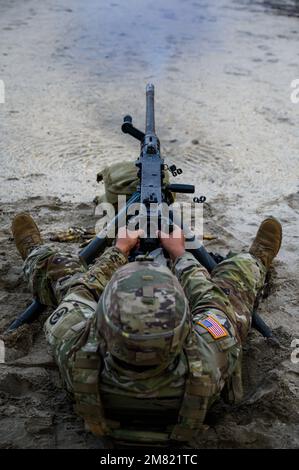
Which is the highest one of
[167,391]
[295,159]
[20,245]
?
[167,391]

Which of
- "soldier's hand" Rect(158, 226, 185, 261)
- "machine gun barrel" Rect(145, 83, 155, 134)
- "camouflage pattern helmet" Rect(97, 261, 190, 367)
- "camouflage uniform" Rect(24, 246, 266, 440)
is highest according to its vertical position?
"camouflage pattern helmet" Rect(97, 261, 190, 367)

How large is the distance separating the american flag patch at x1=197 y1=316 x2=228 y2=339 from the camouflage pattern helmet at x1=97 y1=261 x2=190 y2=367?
30 centimetres

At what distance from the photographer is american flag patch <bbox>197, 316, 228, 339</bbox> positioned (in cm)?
281

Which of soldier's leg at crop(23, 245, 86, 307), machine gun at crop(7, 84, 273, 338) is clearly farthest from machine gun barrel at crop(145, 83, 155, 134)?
soldier's leg at crop(23, 245, 86, 307)

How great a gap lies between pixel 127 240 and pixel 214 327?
32.5 inches

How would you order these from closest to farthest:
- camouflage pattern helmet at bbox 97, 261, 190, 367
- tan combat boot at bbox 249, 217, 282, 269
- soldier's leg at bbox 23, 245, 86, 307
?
1. camouflage pattern helmet at bbox 97, 261, 190, 367
2. soldier's leg at bbox 23, 245, 86, 307
3. tan combat boot at bbox 249, 217, 282, 269

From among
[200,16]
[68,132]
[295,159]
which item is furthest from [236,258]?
[200,16]

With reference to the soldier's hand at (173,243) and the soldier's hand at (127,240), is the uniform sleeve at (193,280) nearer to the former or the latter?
the soldier's hand at (173,243)

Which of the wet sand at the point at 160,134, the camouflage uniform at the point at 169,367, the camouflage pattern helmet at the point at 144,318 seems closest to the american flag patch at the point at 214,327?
the camouflage uniform at the point at 169,367

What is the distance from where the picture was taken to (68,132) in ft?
22.5

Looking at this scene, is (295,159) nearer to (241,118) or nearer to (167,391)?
(241,118)

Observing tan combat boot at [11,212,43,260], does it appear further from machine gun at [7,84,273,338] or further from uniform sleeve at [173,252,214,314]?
uniform sleeve at [173,252,214,314]

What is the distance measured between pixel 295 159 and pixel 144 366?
4.50 meters

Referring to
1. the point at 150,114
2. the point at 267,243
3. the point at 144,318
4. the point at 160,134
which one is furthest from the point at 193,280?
the point at 160,134
